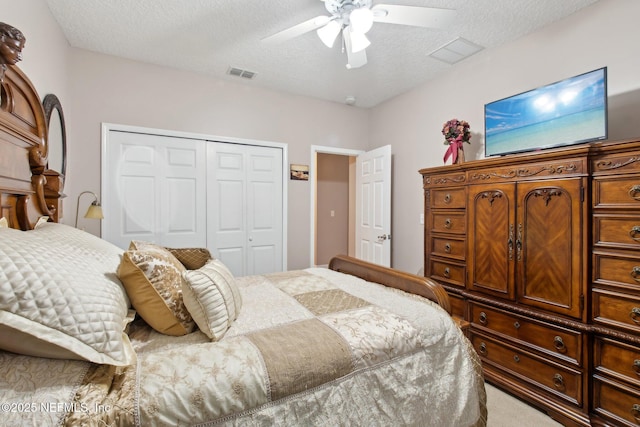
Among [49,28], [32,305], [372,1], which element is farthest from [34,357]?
[49,28]

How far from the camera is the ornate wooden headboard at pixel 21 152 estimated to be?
130 cm

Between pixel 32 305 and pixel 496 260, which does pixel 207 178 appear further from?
pixel 496 260

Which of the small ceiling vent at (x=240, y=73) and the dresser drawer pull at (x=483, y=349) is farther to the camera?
the small ceiling vent at (x=240, y=73)

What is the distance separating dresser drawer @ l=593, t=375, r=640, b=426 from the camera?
1557mm

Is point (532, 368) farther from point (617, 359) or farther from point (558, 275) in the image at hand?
point (558, 275)

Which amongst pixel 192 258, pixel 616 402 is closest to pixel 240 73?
pixel 192 258

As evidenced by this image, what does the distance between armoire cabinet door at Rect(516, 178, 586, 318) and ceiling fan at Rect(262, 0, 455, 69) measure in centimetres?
126

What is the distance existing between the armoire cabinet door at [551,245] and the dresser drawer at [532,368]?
0.36 meters

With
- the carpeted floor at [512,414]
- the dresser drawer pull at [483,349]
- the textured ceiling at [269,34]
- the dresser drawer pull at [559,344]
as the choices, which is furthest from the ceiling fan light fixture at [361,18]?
the carpeted floor at [512,414]

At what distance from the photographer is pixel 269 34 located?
2496 millimetres

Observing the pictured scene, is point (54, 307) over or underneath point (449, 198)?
underneath

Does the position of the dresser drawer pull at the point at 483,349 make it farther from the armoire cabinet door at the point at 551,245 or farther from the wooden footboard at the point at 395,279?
the wooden footboard at the point at 395,279

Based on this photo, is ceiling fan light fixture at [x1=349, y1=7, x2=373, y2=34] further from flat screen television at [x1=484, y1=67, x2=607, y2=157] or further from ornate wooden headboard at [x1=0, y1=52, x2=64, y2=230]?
ornate wooden headboard at [x1=0, y1=52, x2=64, y2=230]

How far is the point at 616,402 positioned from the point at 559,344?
1.12 feet
